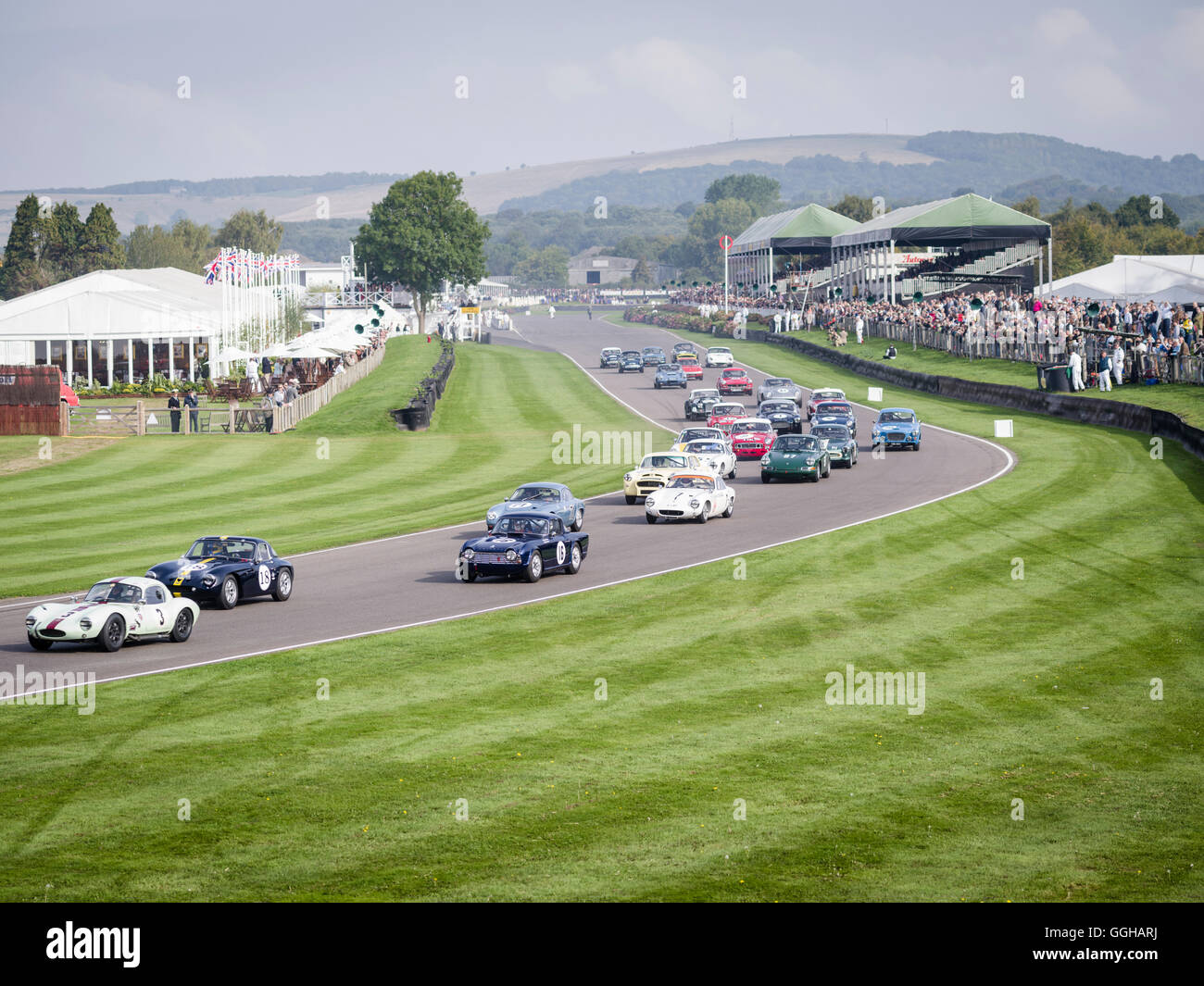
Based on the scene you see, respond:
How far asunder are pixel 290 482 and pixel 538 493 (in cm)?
1536

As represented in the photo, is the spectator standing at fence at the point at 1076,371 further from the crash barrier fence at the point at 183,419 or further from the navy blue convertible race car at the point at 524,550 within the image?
the navy blue convertible race car at the point at 524,550

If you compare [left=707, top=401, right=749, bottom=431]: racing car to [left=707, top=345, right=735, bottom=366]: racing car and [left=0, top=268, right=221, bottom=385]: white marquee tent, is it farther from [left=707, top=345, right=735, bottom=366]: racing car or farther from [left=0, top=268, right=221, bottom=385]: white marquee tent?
[left=0, top=268, right=221, bottom=385]: white marquee tent

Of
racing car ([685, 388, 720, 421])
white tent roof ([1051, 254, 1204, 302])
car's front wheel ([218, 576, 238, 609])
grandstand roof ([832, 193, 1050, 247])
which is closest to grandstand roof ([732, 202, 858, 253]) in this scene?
grandstand roof ([832, 193, 1050, 247])

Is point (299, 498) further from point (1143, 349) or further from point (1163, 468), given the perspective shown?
point (1143, 349)

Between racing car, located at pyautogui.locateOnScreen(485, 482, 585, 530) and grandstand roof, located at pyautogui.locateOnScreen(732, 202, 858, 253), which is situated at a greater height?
grandstand roof, located at pyautogui.locateOnScreen(732, 202, 858, 253)

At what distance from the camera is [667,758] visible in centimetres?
1570

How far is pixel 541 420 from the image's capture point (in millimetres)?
64625

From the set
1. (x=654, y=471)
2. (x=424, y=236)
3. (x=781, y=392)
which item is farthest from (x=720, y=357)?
(x=424, y=236)

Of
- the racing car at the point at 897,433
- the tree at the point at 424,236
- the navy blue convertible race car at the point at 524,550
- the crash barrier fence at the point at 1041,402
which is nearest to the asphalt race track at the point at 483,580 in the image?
the navy blue convertible race car at the point at 524,550

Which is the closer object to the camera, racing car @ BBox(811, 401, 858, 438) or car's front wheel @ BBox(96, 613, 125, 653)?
car's front wheel @ BBox(96, 613, 125, 653)

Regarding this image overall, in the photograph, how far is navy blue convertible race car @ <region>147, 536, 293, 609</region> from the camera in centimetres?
2511

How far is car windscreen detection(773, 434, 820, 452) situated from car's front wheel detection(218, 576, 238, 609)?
2185 cm
